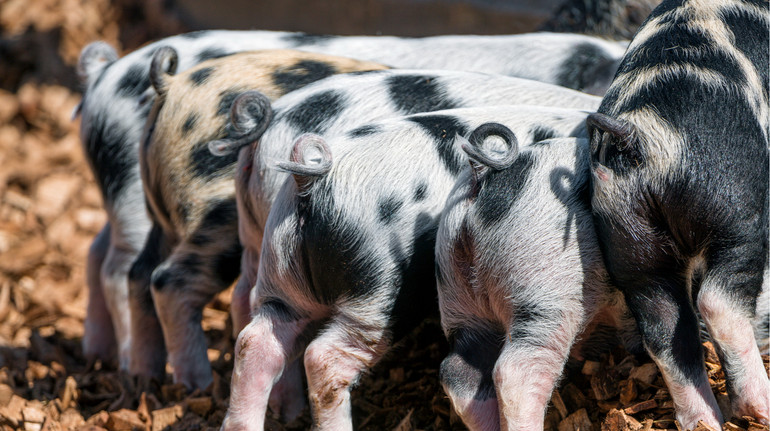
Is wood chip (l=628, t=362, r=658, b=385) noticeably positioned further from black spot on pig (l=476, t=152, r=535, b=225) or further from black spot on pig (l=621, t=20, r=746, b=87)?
black spot on pig (l=621, t=20, r=746, b=87)

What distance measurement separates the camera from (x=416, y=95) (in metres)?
2.72

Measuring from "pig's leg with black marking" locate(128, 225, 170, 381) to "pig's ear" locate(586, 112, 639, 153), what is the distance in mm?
1819

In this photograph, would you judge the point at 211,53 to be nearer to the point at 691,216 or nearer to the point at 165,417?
the point at 165,417

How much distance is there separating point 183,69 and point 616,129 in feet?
6.80

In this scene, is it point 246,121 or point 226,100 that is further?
point 226,100

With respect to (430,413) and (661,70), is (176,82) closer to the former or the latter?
(430,413)

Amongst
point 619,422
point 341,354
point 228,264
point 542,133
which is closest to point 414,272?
point 341,354

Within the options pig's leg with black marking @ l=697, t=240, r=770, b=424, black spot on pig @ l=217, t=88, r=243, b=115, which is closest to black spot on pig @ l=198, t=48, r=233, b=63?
black spot on pig @ l=217, t=88, r=243, b=115

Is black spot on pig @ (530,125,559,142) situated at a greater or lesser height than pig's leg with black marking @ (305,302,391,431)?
greater

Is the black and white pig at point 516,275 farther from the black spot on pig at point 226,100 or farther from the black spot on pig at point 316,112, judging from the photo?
the black spot on pig at point 226,100

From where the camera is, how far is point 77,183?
562 cm

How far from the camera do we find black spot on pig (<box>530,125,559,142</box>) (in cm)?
241

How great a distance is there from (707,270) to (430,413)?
1.05m

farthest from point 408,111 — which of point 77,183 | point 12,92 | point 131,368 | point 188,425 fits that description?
point 12,92
